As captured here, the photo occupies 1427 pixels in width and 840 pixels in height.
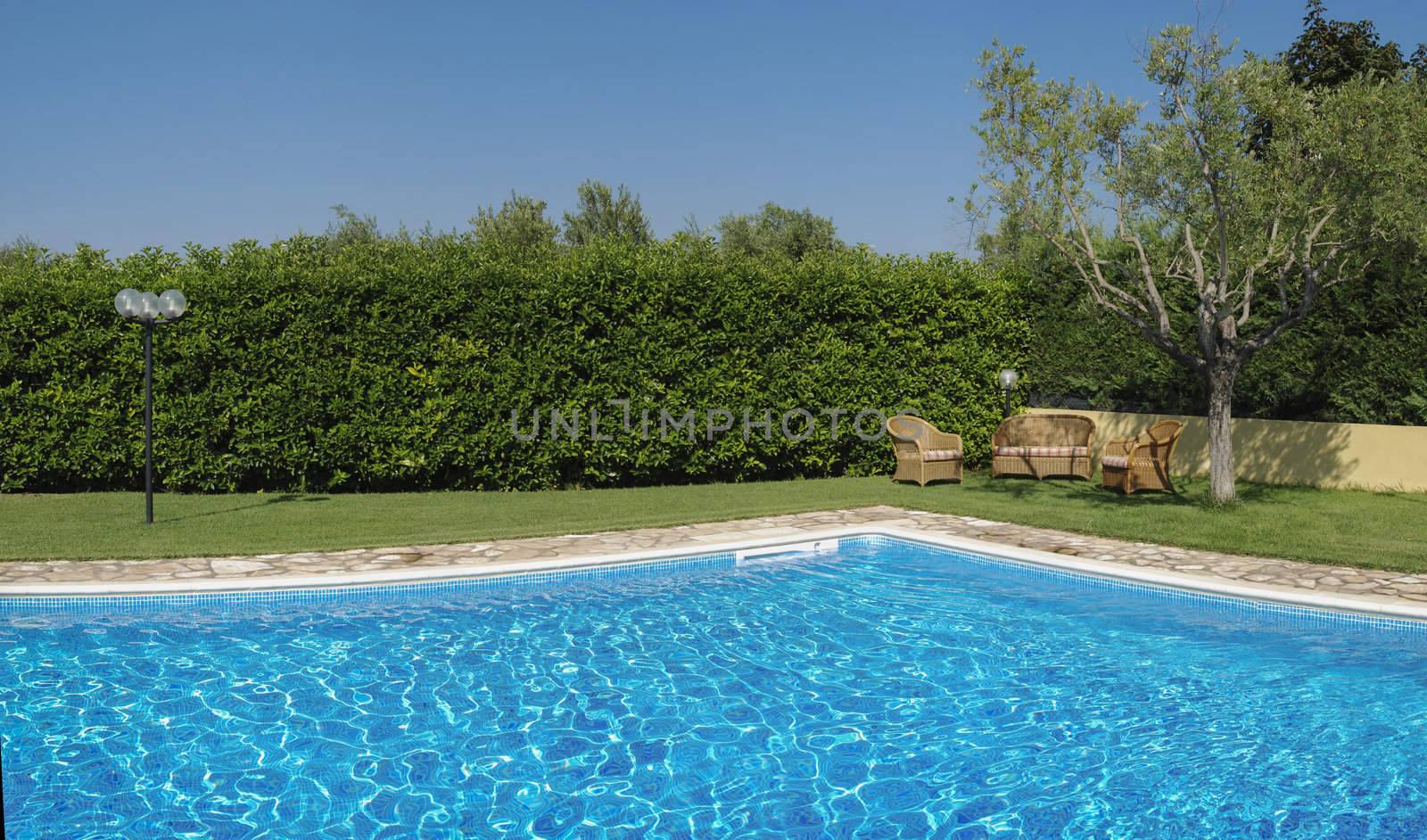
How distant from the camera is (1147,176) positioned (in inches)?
452

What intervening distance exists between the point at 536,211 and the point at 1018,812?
103 ft

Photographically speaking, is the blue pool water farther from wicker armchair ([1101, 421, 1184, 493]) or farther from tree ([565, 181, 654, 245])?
tree ([565, 181, 654, 245])

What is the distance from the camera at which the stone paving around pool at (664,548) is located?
8352 mm

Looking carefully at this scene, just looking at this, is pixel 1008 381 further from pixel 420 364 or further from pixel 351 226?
pixel 351 226

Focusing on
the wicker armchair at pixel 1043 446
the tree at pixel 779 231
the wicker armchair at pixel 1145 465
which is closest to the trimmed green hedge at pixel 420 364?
the wicker armchair at pixel 1043 446

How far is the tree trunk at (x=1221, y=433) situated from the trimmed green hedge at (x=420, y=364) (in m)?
5.55

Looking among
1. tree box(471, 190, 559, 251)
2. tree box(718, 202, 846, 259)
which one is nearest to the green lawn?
tree box(471, 190, 559, 251)

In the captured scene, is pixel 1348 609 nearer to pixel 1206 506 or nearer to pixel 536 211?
pixel 1206 506

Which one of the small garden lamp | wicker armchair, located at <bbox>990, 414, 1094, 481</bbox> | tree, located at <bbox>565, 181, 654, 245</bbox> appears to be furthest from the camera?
tree, located at <bbox>565, 181, 654, 245</bbox>

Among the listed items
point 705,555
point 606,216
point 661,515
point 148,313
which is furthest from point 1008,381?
point 606,216

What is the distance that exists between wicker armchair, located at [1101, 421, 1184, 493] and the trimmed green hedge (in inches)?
167

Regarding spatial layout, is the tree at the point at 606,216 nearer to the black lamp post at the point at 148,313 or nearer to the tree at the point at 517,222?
the tree at the point at 517,222

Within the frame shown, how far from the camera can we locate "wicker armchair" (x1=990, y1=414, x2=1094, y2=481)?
49.7 ft

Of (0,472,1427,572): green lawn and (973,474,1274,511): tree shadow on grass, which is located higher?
(973,474,1274,511): tree shadow on grass
